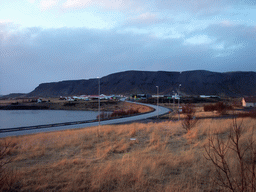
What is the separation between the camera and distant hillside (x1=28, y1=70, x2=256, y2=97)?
514ft

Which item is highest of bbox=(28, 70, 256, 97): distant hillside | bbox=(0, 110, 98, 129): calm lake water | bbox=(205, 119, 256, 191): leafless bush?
bbox=(28, 70, 256, 97): distant hillside

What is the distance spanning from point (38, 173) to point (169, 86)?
161626mm

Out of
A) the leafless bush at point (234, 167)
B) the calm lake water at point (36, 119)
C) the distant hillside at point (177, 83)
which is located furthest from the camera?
the distant hillside at point (177, 83)

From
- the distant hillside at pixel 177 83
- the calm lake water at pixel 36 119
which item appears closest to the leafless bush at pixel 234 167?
the calm lake water at pixel 36 119

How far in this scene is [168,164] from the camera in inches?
303

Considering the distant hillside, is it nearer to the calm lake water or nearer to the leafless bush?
the calm lake water

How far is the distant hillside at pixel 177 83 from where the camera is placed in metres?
157

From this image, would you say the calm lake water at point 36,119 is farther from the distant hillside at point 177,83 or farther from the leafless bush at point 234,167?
the distant hillside at point 177,83

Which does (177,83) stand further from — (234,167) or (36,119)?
(234,167)

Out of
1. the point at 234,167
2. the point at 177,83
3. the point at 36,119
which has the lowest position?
the point at 36,119

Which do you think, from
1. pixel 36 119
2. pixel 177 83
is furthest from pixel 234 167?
pixel 177 83

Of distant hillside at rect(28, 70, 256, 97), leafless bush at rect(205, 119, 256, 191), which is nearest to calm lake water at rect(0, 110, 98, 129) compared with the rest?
leafless bush at rect(205, 119, 256, 191)

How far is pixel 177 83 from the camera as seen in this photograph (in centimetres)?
16550

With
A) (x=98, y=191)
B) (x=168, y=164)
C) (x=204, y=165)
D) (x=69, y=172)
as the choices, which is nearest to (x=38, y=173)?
(x=69, y=172)
